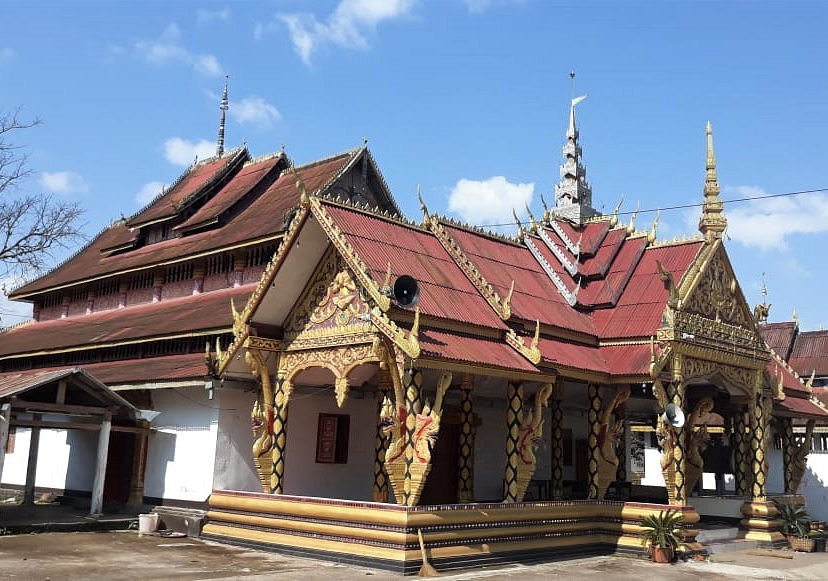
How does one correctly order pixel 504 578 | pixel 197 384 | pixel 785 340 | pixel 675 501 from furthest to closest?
pixel 785 340 → pixel 197 384 → pixel 675 501 → pixel 504 578

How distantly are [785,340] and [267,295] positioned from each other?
32192mm

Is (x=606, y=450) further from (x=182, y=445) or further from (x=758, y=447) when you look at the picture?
(x=182, y=445)

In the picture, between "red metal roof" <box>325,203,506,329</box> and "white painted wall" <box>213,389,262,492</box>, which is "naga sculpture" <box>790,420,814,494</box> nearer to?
"red metal roof" <box>325,203,506,329</box>

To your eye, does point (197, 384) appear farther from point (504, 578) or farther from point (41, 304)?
point (41, 304)

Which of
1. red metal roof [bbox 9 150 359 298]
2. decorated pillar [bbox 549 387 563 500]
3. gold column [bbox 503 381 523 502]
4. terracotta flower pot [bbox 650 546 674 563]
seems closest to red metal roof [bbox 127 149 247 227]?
red metal roof [bbox 9 150 359 298]

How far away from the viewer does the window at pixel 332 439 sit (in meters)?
17.5

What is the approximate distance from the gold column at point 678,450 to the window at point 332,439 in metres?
6.83

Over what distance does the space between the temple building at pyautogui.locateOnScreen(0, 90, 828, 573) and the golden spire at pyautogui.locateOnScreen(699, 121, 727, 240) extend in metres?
0.06

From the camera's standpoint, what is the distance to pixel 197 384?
54.7 feet

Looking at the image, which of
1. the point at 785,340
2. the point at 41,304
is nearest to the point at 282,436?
the point at 41,304

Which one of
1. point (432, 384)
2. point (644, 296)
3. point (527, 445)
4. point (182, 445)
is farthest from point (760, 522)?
point (182, 445)

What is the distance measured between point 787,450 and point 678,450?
8.73m

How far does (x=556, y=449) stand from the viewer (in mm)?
18125

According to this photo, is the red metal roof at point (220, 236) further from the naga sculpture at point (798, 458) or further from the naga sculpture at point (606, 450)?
the naga sculpture at point (798, 458)
